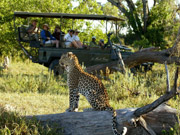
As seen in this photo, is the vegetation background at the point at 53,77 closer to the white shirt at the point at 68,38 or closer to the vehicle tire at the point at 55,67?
the vehicle tire at the point at 55,67

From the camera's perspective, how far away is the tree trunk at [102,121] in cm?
449

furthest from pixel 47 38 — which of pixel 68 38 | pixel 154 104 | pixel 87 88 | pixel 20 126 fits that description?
pixel 154 104

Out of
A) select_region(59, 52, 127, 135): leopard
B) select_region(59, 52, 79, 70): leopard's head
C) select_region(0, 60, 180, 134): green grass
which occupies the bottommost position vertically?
select_region(0, 60, 180, 134): green grass

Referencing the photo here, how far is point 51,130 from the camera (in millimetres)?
4473

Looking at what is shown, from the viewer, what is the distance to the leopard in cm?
508

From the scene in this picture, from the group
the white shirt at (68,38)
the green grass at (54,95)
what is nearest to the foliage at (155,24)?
the white shirt at (68,38)

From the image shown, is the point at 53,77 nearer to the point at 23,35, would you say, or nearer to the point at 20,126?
the point at 23,35

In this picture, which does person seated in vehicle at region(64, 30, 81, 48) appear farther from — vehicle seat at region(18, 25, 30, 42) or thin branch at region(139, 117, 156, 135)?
thin branch at region(139, 117, 156, 135)

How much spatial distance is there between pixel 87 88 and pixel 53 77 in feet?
16.9

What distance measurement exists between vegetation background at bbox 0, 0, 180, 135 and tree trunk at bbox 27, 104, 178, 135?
0.27 meters

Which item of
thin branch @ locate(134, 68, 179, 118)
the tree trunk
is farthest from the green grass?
thin branch @ locate(134, 68, 179, 118)

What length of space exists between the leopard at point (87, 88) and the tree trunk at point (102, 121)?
5.3 inches

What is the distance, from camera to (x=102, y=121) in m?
4.55

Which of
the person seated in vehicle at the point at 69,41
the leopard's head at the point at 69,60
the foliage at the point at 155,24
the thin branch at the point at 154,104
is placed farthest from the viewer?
the foliage at the point at 155,24
